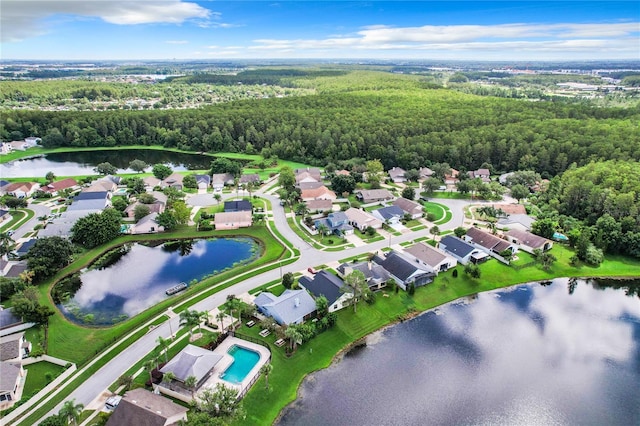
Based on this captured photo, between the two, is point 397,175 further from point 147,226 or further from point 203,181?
point 147,226

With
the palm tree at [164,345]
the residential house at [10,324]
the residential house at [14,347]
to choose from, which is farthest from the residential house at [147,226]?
the palm tree at [164,345]

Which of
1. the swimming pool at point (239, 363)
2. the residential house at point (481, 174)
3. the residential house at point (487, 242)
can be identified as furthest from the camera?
the residential house at point (481, 174)

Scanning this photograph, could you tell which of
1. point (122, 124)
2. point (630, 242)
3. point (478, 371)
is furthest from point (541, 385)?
point (122, 124)

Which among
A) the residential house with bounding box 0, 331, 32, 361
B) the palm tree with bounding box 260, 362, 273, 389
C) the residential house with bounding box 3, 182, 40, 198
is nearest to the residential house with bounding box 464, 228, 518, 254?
the palm tree with bounding box 260, 362, 273, 389

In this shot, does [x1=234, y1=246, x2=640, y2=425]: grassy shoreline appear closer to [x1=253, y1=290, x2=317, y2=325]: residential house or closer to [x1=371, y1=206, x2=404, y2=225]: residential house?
[x1=253, y1=290, x2=317, y2=325]: residential house

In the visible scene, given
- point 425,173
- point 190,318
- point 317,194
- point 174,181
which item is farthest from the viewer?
point 425,173

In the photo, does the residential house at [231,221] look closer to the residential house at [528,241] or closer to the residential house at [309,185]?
the residential house at [309,185]

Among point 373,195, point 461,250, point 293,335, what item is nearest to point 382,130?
point 373,195
